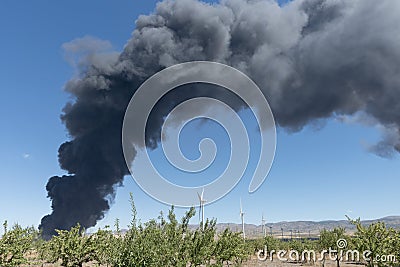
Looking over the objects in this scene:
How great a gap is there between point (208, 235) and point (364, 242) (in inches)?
562

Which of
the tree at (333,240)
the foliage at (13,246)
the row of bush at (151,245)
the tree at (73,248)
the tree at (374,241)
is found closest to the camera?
the row of bush at (151,245)

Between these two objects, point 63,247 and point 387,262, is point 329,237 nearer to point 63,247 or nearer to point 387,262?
point 387,262

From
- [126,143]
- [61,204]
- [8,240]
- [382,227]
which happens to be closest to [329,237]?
[382,227]

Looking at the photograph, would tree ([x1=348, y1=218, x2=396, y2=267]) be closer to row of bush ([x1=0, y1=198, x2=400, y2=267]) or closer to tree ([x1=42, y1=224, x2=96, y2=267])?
row of bush ([x1=0, y1=198, x2=400, y2=267])

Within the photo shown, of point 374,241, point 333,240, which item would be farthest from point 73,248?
point 333,240

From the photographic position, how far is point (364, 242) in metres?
25.0

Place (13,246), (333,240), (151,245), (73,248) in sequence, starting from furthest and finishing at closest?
(333,240)
(73,248)
(13,246)
(151,245)

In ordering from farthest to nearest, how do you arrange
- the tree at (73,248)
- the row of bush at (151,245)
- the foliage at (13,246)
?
the tree at (73,248)
the foliage at (13,246)
the row of bush at (151,245)

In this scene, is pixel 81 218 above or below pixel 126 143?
below

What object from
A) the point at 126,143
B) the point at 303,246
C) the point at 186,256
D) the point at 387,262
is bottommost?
the point at 303,246

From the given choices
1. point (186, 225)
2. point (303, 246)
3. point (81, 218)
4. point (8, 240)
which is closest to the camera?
point (186, 225)

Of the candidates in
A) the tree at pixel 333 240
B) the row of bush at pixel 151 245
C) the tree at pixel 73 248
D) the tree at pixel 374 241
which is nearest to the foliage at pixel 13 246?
the row of bush at pixel 151 245

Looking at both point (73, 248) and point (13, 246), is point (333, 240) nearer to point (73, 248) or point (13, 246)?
point (73, 248)

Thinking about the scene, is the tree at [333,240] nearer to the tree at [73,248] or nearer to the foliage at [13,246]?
the tree at [73,248]
